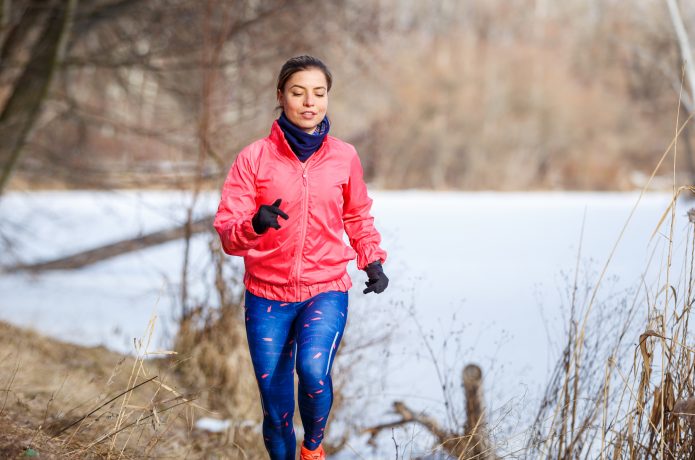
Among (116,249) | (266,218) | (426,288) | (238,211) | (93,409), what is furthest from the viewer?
(116,249)

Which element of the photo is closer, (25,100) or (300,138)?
(300,138)

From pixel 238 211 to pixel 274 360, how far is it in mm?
597

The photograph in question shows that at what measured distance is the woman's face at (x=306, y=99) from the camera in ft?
9.64

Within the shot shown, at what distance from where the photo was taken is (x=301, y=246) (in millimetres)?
3021

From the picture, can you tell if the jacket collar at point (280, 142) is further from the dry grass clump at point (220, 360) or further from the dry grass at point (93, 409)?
the dry grass clump at point (220, 360)

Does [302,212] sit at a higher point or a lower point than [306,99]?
lower

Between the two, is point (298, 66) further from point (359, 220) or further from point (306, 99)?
point (359, 220)

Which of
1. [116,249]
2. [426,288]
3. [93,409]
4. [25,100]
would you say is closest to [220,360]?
[93,409]

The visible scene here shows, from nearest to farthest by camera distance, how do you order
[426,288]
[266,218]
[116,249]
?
[266,218]
[426,288]
[116,249]

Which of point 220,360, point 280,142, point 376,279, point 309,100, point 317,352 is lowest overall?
point 220,360

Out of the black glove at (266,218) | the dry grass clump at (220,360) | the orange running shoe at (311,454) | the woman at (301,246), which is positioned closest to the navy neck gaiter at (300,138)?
the woman at (301,246)

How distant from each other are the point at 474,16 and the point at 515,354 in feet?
123

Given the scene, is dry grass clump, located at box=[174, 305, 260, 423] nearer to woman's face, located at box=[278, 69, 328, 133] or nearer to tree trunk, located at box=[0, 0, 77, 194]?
woman's face, located at box=[278, 69, 328, 133]

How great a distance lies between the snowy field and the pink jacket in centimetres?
45
